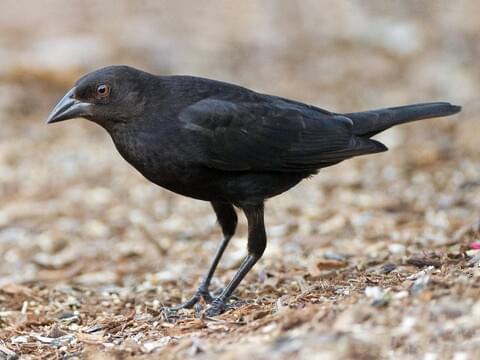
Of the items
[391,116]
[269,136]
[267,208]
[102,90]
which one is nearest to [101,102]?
[102,90]

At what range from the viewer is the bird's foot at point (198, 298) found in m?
6.00

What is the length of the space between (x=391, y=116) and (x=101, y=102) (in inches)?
79.5

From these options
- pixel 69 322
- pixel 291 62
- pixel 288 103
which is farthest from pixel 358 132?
pixel 291 62

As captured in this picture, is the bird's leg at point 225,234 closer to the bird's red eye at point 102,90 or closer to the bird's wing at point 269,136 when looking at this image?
the bird's wing at point 269,136

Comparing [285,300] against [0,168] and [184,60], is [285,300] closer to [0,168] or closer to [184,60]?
[0,168]

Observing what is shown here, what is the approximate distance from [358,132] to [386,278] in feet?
4.24

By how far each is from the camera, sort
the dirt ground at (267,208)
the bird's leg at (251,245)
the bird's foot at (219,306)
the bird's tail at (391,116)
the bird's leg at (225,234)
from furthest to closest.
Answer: the bird's tail at (391,116), the bird's leg at (225,234), the bird's leg at (251,245), the bird's foot at (219,306), the dirt ground at (267,208)

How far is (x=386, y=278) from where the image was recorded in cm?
546

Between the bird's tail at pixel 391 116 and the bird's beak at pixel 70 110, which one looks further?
the bird's tail at pixel 391 116

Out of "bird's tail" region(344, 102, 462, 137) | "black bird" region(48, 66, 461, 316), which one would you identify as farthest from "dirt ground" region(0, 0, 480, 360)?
"bird's tail" region(344, 102, 462, 137)

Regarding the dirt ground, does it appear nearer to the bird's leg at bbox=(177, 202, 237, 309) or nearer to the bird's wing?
the bird's leg at bbox=(177, 202, 237, 309)

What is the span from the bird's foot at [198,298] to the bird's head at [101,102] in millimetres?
1255

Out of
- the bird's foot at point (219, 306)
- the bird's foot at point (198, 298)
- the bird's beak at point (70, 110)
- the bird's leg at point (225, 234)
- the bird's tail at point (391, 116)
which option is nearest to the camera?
the bird's foot at point (219, 306)

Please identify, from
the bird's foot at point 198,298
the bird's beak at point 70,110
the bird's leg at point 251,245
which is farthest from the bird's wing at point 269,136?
the bird's foot at point 198,298
